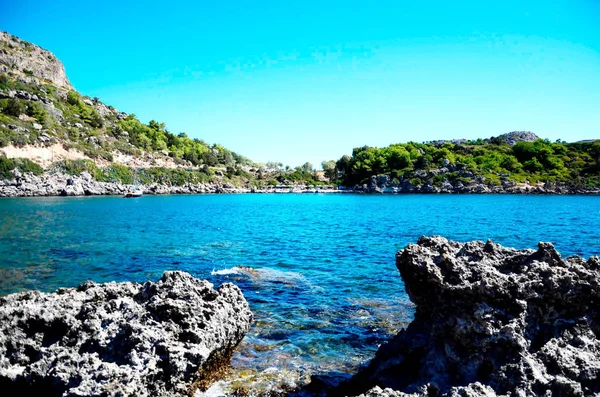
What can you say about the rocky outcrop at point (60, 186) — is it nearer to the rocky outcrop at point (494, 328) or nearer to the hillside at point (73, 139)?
the hillside at point (73, 139)

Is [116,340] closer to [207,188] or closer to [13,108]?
[13,108]

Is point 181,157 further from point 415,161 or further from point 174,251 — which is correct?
point 174,251

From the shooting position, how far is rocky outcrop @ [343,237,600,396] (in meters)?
5.79

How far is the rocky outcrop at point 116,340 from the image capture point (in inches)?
245

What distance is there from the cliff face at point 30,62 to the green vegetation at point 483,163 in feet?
448

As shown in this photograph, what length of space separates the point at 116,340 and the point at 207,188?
14456 centimetres

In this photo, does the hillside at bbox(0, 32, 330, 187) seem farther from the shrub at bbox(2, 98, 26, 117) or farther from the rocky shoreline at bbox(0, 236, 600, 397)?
the rocky shoreline at bbox(0, 236, 600, 397)

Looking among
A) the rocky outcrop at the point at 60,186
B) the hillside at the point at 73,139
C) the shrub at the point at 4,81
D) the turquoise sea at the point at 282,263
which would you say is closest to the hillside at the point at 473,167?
the hillside at the point at 73,139

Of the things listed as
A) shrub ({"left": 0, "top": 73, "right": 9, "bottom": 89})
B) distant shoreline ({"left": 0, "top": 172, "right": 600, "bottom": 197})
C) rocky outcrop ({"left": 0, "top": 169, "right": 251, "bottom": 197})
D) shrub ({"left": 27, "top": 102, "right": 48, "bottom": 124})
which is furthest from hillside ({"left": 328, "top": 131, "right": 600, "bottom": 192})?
shrub ({"left": 0, "top": 73, "right": 9, "bottom": 89})

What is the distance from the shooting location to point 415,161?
176250 mm

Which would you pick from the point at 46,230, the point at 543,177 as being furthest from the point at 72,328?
the point at 543,177

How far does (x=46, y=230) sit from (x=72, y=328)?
112ft

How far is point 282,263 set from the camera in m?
24.0

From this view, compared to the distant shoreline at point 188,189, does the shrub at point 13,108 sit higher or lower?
higher
